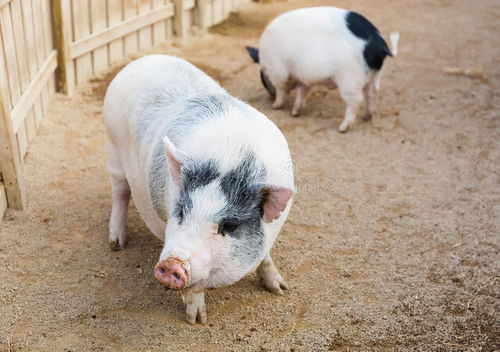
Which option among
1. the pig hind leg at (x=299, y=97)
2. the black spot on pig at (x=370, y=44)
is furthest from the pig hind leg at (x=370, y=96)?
the pig hind leg at (x=299, y=97)

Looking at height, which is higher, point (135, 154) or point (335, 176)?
point (135, 154)

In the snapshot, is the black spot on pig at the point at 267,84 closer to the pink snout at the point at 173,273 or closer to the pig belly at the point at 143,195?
the pig belly at the point at 143,195

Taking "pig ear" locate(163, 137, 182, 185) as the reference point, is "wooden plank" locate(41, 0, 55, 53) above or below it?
below

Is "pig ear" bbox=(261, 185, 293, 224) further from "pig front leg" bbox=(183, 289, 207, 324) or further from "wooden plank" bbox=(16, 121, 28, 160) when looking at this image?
"wooden plank" bbox=(16, 121, 28, 160)

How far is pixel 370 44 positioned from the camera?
17.4 ft

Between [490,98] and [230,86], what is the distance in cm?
257

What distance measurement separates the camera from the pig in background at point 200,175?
98.3 inches

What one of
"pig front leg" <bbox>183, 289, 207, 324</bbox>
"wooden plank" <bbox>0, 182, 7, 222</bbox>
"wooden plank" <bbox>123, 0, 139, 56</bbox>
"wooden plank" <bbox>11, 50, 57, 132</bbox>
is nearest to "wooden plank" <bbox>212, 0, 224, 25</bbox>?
"wooden plank" <bbox>123, 0, 139, 56</bbox>

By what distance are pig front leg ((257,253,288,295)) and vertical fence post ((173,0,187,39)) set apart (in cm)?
494

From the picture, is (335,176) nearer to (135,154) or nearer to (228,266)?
(135,154)

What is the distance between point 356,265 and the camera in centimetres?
367

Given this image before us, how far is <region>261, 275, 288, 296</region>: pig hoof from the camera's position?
3.38m

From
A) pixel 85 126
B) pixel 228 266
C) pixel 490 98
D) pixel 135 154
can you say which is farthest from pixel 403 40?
pixel 228 266

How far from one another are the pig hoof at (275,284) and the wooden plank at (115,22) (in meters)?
3.98
